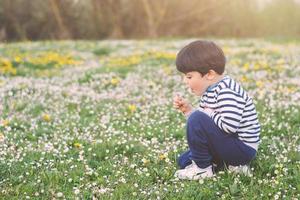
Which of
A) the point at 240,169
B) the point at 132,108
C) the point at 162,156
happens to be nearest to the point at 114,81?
the point at 132,108

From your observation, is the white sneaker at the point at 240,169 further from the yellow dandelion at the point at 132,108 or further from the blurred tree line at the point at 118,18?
the blurred tree line at the point at 118,18

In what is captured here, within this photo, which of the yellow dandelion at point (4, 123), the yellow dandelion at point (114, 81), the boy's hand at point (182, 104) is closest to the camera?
the boy's hand at point (182, 104)

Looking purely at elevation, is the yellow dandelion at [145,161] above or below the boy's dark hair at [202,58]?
below

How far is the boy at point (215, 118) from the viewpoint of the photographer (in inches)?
235

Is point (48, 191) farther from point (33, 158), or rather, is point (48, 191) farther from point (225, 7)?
point (225, 7)

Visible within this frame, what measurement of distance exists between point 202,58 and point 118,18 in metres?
36.2

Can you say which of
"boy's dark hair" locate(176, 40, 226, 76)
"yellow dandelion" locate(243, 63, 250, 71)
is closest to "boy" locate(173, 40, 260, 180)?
"boy's dark hair" locate(176, 40, 226, 76)

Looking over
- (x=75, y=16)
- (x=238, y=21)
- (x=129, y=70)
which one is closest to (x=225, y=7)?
(x=238, y=21)

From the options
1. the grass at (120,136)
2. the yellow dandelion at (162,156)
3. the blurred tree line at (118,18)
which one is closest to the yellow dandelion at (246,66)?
the grass at (120,136)

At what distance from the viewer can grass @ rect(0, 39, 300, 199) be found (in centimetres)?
600

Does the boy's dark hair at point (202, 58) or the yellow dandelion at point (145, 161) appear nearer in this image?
the boy's dark hair at point (202, 58)

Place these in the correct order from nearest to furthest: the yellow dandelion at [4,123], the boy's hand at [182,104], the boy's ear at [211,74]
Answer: the boy's ear at [211,74]
the boy's hand at [182,104]
the yellow dandelion at [4,123]

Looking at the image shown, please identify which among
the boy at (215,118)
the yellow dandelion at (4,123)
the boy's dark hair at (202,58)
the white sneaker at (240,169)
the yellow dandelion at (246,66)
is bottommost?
the yellow dandelion at (246,66)

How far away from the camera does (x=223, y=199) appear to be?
569cm
